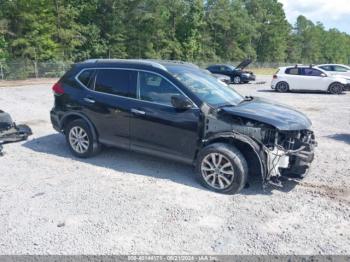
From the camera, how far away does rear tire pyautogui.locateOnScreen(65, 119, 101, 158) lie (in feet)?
19.6

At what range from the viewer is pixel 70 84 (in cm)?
625

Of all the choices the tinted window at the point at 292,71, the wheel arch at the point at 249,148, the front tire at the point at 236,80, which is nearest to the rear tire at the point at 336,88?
the tinted window at the point at 292,71

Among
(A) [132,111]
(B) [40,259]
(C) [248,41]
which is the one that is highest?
(C) [248,41]

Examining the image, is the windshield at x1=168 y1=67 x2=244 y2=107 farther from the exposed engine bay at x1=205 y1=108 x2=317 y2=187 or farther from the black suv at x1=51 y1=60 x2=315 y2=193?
the exposed engine bay at x1=205 y1=108 x2=317 y2=187

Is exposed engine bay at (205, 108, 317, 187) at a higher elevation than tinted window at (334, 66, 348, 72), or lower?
lower

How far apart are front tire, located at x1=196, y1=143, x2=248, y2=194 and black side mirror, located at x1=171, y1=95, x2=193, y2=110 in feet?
2.19

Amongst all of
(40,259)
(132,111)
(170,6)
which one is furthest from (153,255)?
(170,6)

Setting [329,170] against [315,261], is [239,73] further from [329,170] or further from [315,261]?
[315,261]

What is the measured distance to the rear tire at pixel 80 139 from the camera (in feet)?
19.6

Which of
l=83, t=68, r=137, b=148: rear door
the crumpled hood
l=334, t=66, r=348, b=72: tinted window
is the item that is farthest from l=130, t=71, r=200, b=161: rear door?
l=334, t=66, r=348, b=72: tinted window

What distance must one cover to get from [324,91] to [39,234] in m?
17.4

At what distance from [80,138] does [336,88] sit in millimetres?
15206

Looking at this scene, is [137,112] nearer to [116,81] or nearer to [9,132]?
[116,81]

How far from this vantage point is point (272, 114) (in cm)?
481
